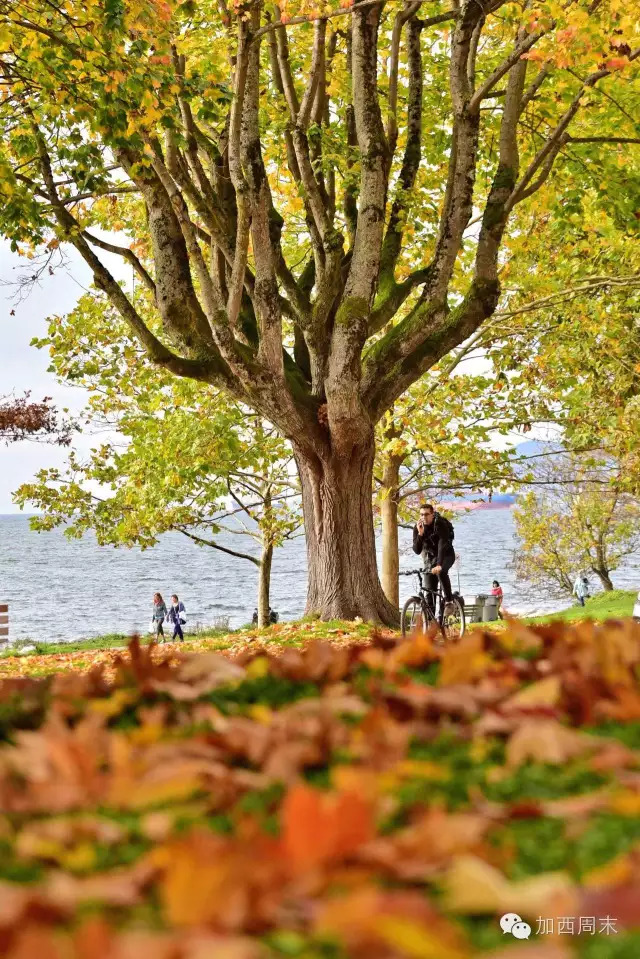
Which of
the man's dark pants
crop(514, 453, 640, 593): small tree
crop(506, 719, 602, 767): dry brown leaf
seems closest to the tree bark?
crop(514, 453, 640, 593): small tree

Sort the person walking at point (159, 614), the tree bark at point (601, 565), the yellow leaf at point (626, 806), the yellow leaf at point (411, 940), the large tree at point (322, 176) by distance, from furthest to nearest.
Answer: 1. the tree bark at point (601, 565)
2. the person walking at point (159, 614)
3. the large tree at point (322, 176)
4. the yellow leaf at point (626, 806)
5. the yellow leaf at point (411, 940)

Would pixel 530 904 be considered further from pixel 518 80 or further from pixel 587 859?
pixel 518 80

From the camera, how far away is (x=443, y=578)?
12.2m

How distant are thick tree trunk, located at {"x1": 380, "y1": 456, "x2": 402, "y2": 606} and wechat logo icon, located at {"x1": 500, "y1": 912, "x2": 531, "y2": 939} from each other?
2135 cm

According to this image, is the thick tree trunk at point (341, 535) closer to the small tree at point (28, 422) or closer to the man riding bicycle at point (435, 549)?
the man riding bicycle at point (435, 549)

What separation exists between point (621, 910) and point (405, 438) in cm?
→ 1644

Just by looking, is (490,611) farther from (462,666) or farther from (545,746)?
(545,746)

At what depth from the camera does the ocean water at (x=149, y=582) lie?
5900cm

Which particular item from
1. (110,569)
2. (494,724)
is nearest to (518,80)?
(494,724)

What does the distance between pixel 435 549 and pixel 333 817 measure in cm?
1085

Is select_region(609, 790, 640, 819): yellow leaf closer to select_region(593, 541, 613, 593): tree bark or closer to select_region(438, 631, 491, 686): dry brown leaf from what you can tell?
select_region(438, 631, 491, 686): dry brown leaf

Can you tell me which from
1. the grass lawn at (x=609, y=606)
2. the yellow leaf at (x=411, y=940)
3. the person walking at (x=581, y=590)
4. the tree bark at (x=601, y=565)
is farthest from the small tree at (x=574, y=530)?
the yellow leaf at (x=411, y=940)

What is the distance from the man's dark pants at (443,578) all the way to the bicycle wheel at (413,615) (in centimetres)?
17

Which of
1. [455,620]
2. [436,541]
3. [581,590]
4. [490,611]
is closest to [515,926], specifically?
[436,541]
